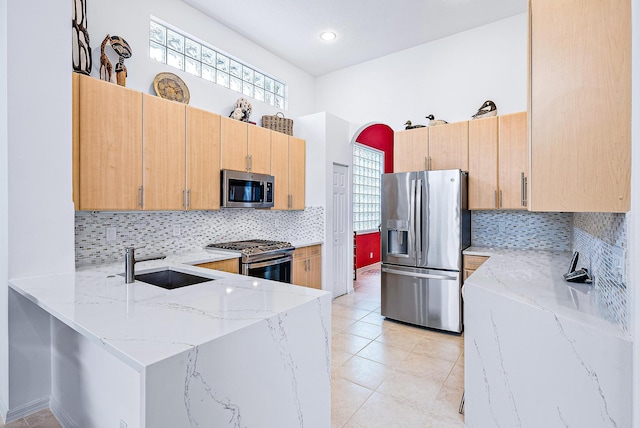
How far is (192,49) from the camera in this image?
12.2 ft

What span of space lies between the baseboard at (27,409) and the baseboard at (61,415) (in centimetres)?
4

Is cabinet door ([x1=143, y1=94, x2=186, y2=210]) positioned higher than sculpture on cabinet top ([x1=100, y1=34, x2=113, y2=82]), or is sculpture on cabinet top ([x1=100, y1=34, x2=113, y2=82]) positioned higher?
sculpture on cabinet top ([x1=100, y1=34, x2=113, y2=82])

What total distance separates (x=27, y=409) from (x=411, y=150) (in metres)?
4.07

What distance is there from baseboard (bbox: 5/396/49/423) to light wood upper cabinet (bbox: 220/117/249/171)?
2320 mm

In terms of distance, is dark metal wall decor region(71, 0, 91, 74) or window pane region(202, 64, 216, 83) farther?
window pane region(202, 64, 216, 83)

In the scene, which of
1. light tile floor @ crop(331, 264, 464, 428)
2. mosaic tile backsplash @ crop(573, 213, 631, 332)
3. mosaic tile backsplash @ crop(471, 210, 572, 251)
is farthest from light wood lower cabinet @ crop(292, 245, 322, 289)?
mosaic tile backsplash @ crop(573, 213, 631, 332)

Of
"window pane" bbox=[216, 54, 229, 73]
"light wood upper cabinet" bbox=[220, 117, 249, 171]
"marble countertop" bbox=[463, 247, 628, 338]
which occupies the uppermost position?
"window pane" bbox=[216, 54, 229, 73]

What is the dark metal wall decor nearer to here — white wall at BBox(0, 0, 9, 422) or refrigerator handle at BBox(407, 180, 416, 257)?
white wall at BBox(0, 0, 9, 422)

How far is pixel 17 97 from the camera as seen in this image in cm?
190

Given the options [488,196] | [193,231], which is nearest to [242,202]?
[193,231]

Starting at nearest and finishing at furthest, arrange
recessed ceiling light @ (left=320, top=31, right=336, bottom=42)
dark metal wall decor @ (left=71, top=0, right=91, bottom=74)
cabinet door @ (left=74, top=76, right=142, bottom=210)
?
cabinet door @ (left=74, top=76, right=142, bottom=210), dark metal wall decor @ (left=71, top=0, right=91, bottom=74), recessed ceiling light @ (left=320, top=31, right=336, bottom=42)

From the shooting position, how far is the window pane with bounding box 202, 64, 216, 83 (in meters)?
3.85

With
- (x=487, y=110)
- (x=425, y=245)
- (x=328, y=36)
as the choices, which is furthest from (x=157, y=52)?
(x=487, y=110)

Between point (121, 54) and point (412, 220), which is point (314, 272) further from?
point (121, 54)
